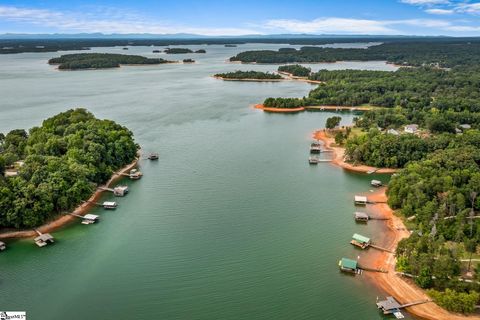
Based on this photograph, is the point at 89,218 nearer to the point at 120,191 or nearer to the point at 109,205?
the point at 109,205

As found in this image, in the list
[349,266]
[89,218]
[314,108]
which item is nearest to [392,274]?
[349,266]

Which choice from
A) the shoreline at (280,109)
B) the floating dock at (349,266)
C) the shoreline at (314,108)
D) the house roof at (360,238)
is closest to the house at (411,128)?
the shoreline at (314,108)

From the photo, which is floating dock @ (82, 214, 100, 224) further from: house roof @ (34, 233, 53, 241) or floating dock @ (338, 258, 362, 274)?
floating dock @ (338, 258, 362, 274)

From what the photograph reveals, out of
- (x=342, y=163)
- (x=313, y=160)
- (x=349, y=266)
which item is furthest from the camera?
(x=313, y=160)

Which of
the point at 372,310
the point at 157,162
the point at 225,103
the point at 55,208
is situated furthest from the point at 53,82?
the point at 372,310

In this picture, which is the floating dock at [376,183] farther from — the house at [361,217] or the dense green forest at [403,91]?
the dense green forest at [403,91]

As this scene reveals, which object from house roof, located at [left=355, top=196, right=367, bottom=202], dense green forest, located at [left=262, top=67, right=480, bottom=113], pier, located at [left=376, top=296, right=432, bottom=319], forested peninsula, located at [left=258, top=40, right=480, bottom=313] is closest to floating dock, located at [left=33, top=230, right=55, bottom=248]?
pier, located at [left=376, top=296, right=432, bottom=319]
